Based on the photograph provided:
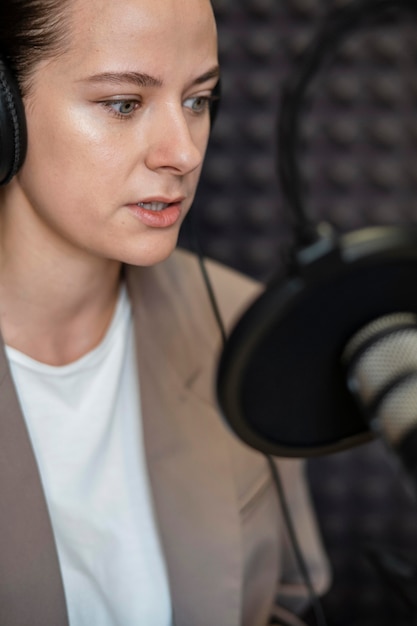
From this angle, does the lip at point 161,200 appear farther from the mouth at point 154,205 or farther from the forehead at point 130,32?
the forehead at point 130,32

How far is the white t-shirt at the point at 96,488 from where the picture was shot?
0.97 m

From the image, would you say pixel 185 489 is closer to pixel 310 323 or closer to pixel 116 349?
pixel 116 349

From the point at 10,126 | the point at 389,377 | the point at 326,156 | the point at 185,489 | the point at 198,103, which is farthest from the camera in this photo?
the point at 326,156

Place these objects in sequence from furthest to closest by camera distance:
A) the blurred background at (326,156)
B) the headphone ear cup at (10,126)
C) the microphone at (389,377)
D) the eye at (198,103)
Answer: the blurred background at (326,156) → the eye at (198,103) → the headphone ear cup at (10,126) → the microphone at (389,377)

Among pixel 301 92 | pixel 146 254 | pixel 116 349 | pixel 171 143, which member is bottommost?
pixel 116 349

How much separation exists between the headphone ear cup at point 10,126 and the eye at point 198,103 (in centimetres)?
16

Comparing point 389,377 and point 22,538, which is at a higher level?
point 389,377

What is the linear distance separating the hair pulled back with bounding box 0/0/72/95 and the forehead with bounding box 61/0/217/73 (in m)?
0.01

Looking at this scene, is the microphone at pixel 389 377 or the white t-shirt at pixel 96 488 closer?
the microphone at pixel 389 377

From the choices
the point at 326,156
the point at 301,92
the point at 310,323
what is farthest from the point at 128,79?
the point at 326,156

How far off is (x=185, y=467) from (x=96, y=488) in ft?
0.33

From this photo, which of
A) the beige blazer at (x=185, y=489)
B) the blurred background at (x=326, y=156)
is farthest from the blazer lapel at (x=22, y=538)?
the blurred background at (x=326, y=156)

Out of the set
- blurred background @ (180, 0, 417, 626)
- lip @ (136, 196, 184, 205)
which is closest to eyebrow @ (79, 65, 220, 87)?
lip @ (136, 196, 184, 205)

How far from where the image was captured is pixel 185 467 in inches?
40.7
